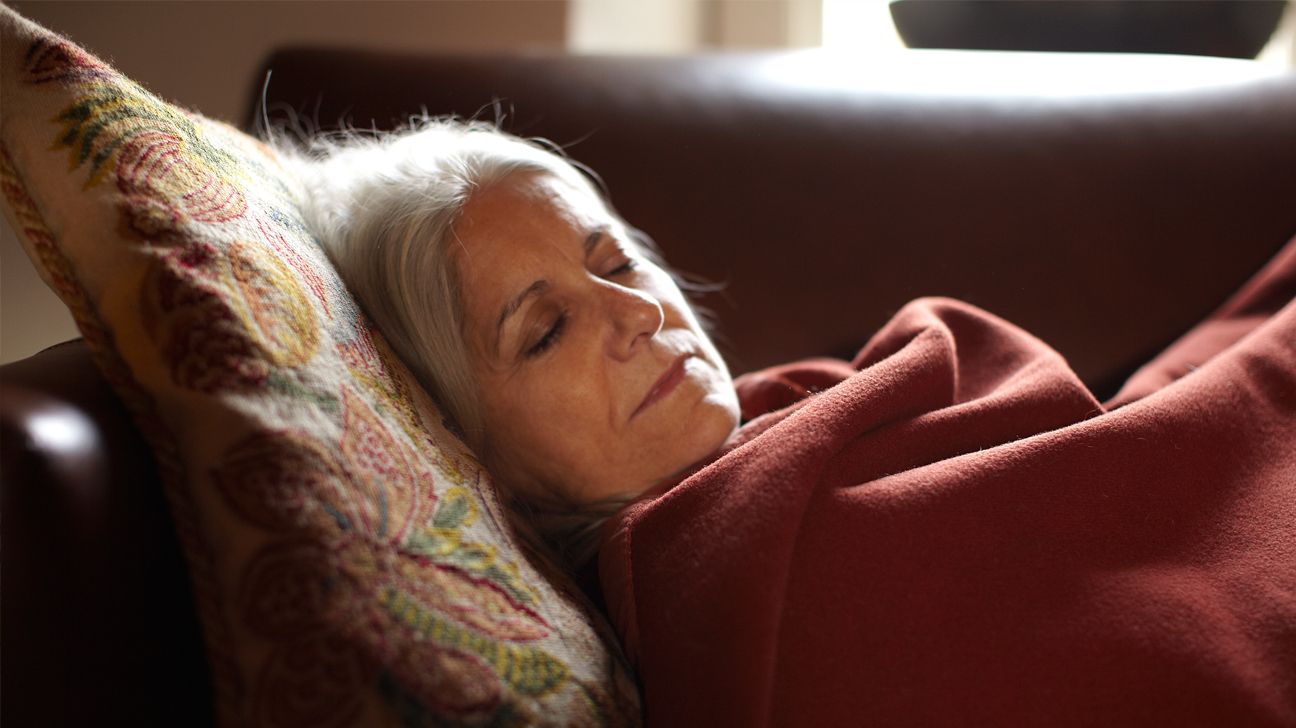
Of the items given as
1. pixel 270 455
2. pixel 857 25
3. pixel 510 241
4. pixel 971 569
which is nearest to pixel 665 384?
pixel 510 241

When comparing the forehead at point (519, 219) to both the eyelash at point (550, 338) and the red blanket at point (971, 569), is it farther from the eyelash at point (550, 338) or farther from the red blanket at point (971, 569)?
the red blanket at point (971, 569)

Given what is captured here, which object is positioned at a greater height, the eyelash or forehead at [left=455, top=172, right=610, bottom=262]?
forehead at [left=455, top=172, right=610, bottom=262]

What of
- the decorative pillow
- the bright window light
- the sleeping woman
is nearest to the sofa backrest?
the sleeping woman

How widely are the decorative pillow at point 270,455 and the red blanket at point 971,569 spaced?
0.31 feet

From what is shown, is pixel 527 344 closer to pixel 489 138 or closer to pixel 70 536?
pixel 489 138

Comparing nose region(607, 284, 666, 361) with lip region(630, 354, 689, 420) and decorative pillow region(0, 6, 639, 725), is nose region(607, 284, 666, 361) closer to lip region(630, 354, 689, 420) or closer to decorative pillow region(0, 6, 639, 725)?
lip region(630, 354, 689, 420)

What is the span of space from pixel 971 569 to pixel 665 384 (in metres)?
0.31

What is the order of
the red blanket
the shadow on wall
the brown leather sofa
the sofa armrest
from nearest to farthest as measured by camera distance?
the sofa armrest
the red blanket
the brown leather sofa
the shadow on wall

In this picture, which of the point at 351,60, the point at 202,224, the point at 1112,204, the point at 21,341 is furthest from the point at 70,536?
the point at 21,341

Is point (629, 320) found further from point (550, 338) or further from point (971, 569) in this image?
point (971, 569)

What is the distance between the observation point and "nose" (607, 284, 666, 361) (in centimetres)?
79

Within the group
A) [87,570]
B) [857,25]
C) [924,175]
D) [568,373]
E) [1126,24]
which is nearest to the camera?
[87,570]

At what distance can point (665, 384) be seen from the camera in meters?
0.82

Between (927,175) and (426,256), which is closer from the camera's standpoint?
(426,256)
